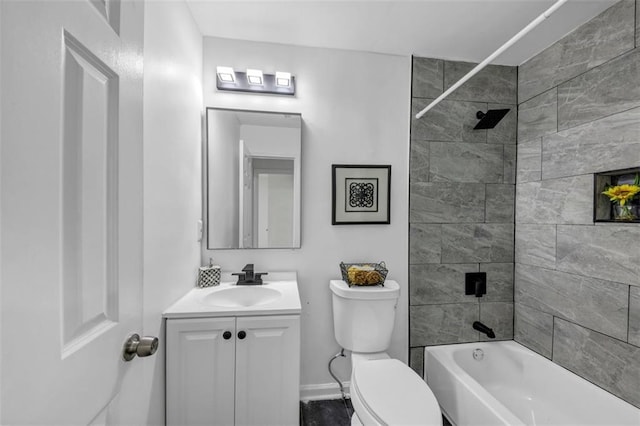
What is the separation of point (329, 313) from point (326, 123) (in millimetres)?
1349

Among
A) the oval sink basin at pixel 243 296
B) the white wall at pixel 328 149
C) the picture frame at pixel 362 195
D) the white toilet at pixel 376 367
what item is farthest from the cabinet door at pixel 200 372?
the picture frame at pixel 362 195

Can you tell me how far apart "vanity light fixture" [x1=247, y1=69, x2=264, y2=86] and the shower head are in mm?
1529

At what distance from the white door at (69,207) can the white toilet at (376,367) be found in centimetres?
101

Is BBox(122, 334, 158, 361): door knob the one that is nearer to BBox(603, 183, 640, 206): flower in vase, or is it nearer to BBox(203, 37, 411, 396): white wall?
BBox(203, 37, 411, 396): white wall

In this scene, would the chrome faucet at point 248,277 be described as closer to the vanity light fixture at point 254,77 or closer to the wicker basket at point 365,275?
the wicker basket at point 365,275

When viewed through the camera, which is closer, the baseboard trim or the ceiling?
the ceiling

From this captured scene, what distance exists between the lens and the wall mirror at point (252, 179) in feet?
5.99

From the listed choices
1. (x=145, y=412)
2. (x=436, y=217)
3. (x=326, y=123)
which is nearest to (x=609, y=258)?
(x=436, y=217)

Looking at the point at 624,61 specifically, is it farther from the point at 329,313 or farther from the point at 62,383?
the point at 62,383

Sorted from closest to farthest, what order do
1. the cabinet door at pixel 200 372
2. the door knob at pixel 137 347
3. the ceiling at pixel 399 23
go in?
the door knob at pixel 137 347 → the cabinet door at pixel 200 372 → the ceiling at pixel 399 23

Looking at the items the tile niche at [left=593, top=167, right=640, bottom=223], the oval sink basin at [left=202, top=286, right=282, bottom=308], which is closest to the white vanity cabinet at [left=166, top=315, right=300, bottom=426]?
the oval sink basin at [left=202, top=286, right=282, bottom=308]

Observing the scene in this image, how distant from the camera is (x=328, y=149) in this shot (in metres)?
1.94

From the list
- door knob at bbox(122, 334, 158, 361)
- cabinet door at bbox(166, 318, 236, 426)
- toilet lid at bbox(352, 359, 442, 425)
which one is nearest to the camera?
door knob at bbox(122, 334, 158, 361)

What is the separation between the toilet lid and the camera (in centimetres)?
116
